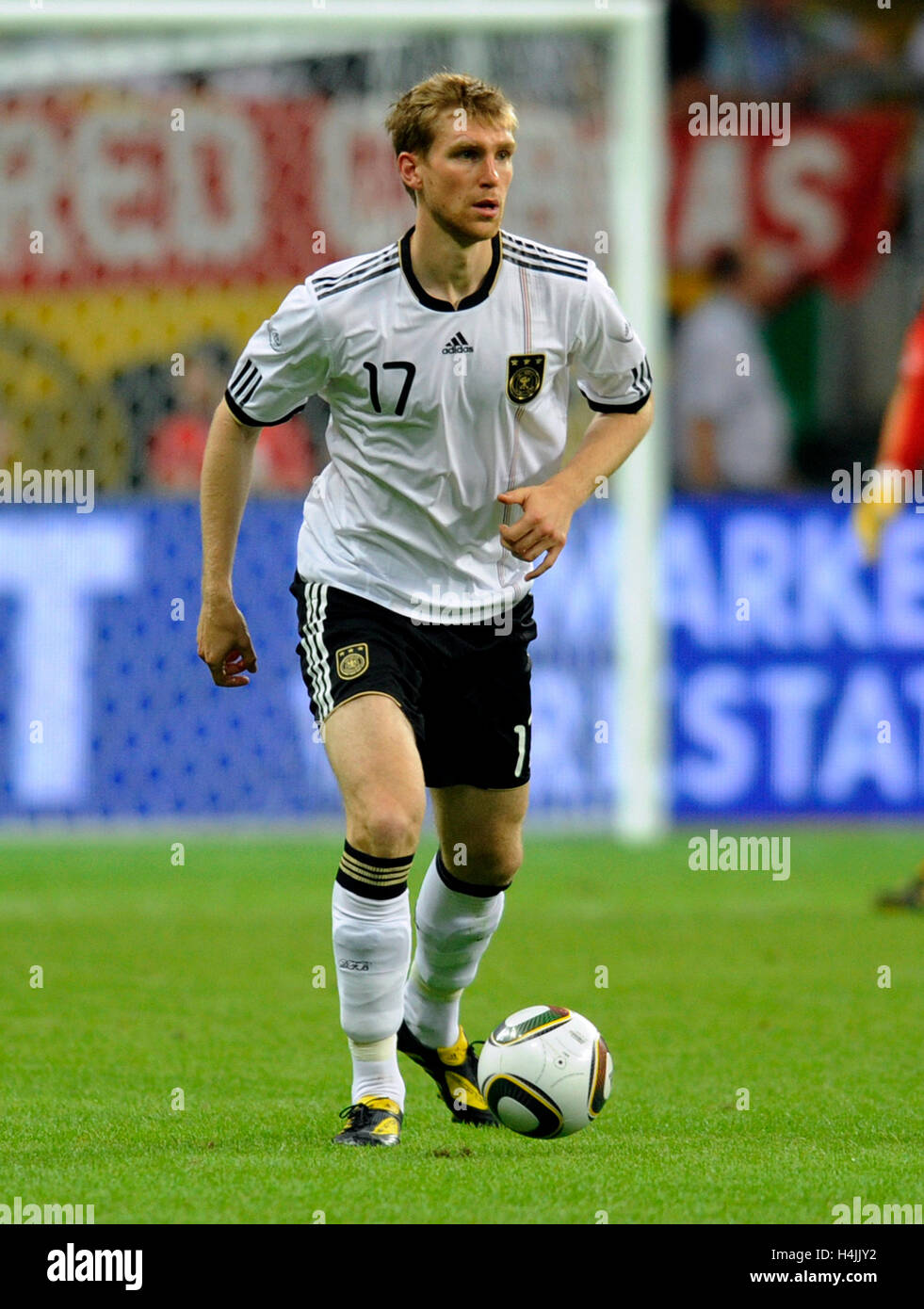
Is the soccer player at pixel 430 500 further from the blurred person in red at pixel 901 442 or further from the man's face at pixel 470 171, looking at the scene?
the blurred person in red at pixel 901 442

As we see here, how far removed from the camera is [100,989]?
289 inches

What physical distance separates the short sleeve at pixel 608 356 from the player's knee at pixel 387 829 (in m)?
1.19

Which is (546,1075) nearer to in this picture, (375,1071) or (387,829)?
(375,1071)

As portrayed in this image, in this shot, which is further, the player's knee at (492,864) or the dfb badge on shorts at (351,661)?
the player's knee at (492,864)

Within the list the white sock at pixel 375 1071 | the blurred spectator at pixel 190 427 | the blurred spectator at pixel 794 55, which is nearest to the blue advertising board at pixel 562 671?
the blurred spectator at pixel 190 427

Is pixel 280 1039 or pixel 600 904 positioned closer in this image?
pixel 280 1039

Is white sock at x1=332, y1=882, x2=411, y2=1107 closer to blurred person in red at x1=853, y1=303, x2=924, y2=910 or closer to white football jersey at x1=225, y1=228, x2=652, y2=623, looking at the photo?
white football jersey at x1=225, y1=228, x2=652, y2=623

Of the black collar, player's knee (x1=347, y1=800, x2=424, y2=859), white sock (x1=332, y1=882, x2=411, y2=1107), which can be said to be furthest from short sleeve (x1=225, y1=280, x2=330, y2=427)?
white sock (x1=332, y1=882, x2=411, y2=1107)

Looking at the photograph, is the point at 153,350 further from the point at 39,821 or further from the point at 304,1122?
the point at 304,1122

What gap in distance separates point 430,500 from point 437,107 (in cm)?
89

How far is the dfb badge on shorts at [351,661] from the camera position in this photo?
489 centimetres

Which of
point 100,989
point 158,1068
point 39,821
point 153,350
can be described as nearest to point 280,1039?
point 158,1068

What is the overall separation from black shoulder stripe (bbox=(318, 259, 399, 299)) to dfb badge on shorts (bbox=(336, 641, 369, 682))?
0.81 m

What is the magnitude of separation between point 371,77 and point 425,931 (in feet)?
25.7
